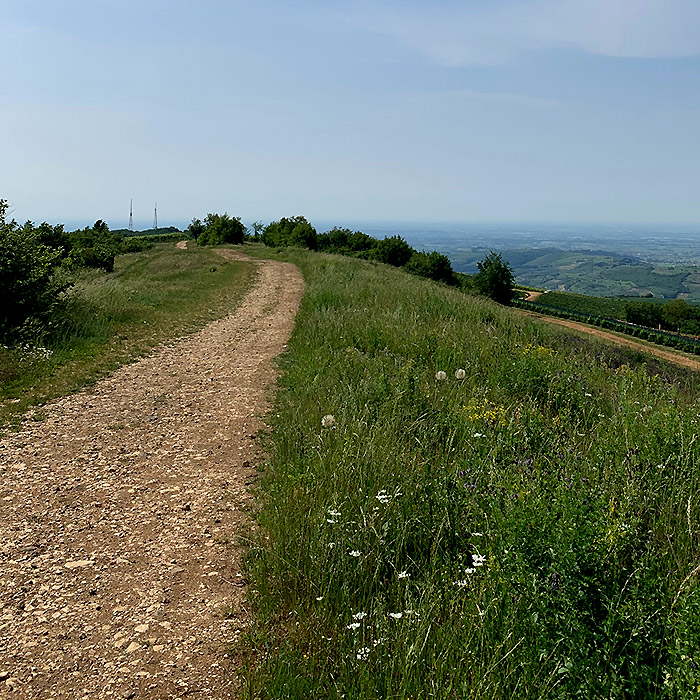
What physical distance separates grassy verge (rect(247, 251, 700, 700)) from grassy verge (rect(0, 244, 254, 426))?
396 cm

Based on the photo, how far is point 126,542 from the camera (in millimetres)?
4309

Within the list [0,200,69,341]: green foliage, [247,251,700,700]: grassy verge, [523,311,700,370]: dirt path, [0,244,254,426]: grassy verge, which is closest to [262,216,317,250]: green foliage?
[523,311,700,370]: dirt path

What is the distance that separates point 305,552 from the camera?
3.71 m

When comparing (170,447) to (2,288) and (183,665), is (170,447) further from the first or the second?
(2,288)

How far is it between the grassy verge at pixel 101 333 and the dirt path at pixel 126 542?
581 millimetres

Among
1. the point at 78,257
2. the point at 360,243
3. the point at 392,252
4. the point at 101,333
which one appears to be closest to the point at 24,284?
the point at 101,333

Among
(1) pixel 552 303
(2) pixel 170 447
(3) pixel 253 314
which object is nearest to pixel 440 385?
(2) pixel 170 447

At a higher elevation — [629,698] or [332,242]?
[332,242]

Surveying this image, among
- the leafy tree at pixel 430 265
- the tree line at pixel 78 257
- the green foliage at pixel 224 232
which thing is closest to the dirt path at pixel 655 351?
the tree line at pixel 78 257

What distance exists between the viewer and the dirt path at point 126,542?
3.11m

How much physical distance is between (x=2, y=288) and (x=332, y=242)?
172ft

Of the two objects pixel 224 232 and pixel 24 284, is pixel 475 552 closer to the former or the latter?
pixel 24 284

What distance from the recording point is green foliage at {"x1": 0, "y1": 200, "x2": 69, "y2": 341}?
10055 millimetres

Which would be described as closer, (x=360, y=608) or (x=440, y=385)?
(x=360, y=608)
